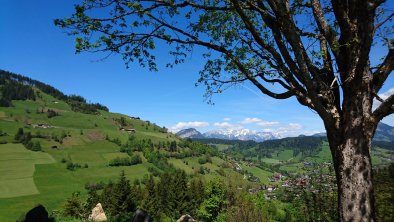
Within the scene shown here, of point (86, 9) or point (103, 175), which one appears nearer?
point (86, 9)

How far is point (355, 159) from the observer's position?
286 inches

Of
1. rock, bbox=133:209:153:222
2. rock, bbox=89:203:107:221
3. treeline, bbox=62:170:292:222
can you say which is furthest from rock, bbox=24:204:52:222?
treeline, bbox=62:170:292:222

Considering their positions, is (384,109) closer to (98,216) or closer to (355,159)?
(355,159)

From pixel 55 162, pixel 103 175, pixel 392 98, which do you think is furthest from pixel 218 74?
pixel 55 162

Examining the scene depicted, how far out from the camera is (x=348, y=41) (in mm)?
7441

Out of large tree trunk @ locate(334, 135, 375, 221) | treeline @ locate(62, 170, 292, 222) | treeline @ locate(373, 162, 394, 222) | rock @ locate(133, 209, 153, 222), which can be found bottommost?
treeline @ locate(62, 170, 292, 222)

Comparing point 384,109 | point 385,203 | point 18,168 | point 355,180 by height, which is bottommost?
point 18,168

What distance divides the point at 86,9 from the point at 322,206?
948 cm

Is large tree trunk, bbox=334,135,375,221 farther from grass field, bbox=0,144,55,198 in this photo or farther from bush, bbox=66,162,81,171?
bush, bbox=66,162,81,171

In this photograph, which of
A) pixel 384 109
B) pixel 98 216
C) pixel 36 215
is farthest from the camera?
pixel 98 216

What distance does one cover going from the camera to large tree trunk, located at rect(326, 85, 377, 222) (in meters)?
7.10

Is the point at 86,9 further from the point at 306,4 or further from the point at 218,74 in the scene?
the point at 306,4

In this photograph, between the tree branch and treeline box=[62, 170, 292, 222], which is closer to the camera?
the tree branch

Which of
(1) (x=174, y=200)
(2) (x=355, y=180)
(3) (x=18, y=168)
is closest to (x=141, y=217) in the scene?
(2) (x=355, y=180)
